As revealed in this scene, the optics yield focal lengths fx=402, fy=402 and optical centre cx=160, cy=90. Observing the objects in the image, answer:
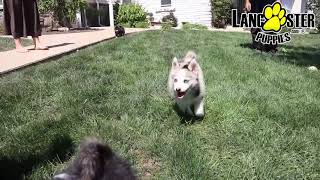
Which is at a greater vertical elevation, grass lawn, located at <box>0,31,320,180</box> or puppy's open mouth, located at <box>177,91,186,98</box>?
puppy's open mouth, located at <box>177,91,186,98</box>

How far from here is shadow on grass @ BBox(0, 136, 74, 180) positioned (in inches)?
137

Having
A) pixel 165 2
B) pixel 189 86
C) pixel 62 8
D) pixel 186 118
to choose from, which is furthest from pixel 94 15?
pixel 189 86

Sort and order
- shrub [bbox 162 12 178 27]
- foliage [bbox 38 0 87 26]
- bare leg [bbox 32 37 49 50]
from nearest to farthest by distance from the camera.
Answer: bare leg [bbox 32 37 49 50]
foliage [bbox 38 0 87 26]
shrub [bbox 162 12 178 27]

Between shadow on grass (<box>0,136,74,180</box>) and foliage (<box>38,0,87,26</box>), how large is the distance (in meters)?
18.2

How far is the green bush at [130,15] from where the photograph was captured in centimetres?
2555

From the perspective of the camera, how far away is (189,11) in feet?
90.7

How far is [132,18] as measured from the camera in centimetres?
2548

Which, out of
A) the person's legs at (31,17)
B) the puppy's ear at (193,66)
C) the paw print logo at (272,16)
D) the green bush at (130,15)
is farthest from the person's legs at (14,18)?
the green bush at (130,15)

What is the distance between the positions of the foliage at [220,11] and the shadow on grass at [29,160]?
23.2 m

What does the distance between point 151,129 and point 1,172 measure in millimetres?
1663

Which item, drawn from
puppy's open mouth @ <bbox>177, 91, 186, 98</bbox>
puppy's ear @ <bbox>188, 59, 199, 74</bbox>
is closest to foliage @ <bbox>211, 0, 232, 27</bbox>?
puppy's ear @ <bbox>188, 59, 199, 74</bbox>

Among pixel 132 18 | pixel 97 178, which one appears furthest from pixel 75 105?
pixel 132 18

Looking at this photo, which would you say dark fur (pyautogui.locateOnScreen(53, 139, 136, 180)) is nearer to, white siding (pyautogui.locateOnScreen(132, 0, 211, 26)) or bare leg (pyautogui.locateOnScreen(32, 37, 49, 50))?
bare leg (pyautogui.locateOnScreen(32, 37, 49, 50))

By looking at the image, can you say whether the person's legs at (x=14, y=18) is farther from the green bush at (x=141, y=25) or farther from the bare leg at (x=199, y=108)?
the green bush at (x=141, y=25)
